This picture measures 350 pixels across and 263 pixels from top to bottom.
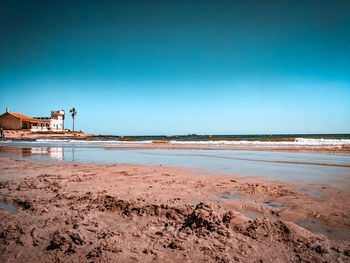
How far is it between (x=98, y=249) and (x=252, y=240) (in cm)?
199

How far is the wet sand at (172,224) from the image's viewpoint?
2490 mm

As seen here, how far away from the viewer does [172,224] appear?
129 inches

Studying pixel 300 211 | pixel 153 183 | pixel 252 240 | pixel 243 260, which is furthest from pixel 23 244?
pixel 300 211

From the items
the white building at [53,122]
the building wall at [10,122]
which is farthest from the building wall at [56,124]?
the building wall at [10,122]

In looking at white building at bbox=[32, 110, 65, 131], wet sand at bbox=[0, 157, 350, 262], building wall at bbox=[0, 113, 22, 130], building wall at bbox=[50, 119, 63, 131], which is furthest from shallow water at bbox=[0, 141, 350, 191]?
building wall at bbox=[50, 119, 63, 131]

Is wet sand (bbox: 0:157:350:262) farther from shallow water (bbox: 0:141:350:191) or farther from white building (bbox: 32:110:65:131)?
white building (bbox: 32:110:65:131)

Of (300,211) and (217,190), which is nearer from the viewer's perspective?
(300,211)

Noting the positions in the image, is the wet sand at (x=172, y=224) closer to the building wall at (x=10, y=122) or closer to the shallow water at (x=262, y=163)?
the shallow water at (x=262, y=163)

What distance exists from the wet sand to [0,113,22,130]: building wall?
79.2m

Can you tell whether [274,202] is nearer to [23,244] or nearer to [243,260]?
[243,260]

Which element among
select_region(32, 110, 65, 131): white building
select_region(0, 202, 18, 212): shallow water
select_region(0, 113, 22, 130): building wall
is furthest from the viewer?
select_region(32, 110, 65, 131): white building

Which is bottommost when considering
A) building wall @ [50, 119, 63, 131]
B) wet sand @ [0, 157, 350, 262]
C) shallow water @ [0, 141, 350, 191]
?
shallow water @ [0, 141, 350, 191]

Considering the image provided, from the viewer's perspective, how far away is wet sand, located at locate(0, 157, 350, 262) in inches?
98.0

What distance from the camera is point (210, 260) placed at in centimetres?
236
